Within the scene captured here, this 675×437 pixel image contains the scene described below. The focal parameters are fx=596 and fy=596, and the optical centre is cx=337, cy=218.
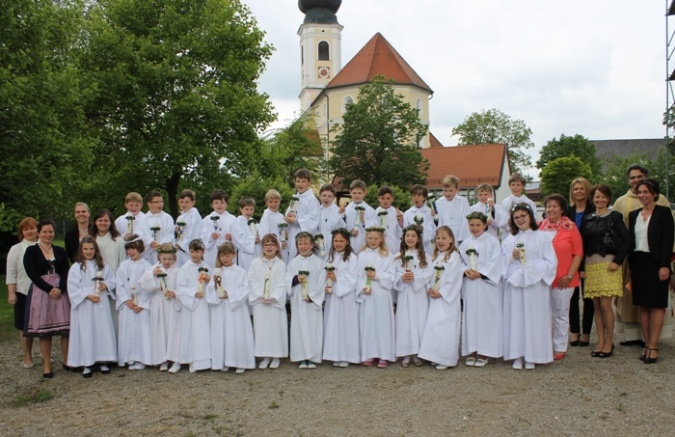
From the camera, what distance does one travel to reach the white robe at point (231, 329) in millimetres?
7273

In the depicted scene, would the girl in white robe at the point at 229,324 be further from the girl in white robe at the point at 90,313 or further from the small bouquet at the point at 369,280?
the small bouquet at the point at 369,280

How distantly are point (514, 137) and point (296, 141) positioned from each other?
36.5 m

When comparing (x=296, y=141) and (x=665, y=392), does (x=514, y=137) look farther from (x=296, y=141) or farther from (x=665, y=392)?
(x=665, y=392)

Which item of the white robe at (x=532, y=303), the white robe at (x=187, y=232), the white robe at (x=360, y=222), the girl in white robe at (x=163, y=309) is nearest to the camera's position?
the white robe at (x=532, y=303)

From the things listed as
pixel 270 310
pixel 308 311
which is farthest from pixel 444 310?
pixel 270 310

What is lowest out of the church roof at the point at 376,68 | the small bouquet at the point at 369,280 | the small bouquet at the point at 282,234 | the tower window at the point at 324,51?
the small bouquet at the point at 369,280

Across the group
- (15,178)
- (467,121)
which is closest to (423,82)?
(467,121)

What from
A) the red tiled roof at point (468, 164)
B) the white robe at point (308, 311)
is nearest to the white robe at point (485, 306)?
the white robe at point (308, 311)

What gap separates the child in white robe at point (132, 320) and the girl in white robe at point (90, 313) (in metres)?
0.12

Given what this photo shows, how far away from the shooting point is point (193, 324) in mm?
7328

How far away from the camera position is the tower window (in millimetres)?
60125

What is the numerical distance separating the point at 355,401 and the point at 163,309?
2892 mm

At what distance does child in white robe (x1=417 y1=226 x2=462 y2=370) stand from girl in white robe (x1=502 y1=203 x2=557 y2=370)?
623mm

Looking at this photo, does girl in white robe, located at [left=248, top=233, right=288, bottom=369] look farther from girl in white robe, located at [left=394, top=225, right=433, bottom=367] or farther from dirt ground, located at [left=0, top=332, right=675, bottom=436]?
girl in white robe, located at [left=394, top=225, right=433, bottom=367]
